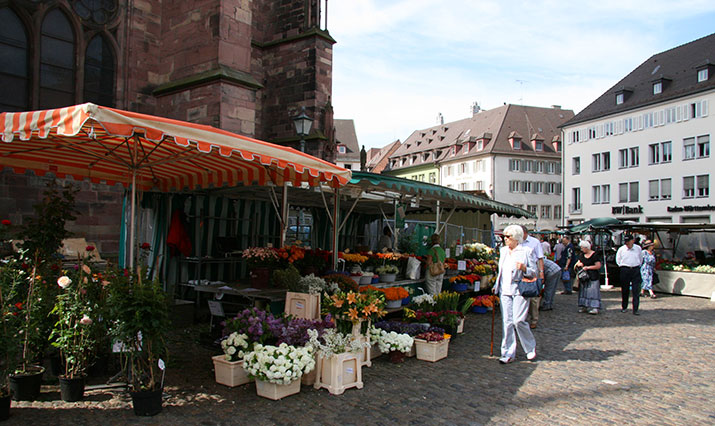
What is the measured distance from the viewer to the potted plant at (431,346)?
673 cm

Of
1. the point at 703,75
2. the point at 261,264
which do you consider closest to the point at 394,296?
the point at 261,264

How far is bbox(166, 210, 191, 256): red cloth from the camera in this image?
9.48 metres

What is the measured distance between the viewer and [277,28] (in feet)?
53.1

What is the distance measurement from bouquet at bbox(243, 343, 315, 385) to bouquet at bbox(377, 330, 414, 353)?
159 cm

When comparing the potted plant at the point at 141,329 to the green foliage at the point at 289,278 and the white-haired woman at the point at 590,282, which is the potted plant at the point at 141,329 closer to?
the green foliage at the point at 289,278

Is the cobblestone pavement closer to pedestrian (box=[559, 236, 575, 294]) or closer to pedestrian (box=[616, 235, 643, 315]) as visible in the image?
pedestrian (box=[616, 235, 643, 315])

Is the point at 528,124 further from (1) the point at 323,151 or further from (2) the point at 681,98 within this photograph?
(1) the point at 323,151

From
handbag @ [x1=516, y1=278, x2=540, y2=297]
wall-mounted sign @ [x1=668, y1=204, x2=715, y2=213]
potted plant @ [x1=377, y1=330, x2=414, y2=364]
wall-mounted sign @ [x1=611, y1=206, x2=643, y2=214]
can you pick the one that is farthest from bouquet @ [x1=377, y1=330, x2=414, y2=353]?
wall-mounted sign @ [x1=611, y1=206, x2=643, y2=214]

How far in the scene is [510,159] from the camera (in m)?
59.6

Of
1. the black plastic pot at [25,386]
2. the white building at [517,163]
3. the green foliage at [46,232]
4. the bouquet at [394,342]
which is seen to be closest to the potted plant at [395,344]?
the bouquet at [394,342]

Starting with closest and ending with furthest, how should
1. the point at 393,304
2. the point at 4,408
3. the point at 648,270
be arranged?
the point at 4,408
the point at 393,304
the point at 648,270

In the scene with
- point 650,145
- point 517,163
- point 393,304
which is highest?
point 517,163

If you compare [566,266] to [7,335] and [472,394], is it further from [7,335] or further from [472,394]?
[7,335]

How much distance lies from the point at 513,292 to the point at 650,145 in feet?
135
